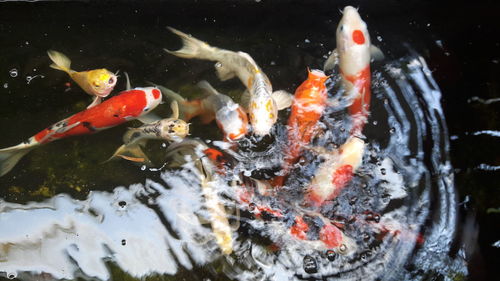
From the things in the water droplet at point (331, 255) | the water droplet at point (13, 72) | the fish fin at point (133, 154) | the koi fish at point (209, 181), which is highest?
the water droplet at point (13, 72)

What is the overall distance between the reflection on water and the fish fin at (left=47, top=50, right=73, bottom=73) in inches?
33.6

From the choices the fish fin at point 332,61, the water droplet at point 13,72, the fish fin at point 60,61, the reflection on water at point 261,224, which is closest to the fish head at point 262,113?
the reflection on water at point 261,224

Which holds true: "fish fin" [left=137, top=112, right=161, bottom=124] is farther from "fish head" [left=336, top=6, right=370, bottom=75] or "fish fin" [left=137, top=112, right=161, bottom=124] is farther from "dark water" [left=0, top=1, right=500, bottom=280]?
"fish head" [left=336, top=6, right=370, bottom=75]

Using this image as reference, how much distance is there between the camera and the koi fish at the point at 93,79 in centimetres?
286

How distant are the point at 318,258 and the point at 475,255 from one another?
2.98 feet

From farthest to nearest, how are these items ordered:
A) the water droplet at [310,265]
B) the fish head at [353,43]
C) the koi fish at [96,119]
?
the fish head at [353,43]
the koi fish at [96,119]
the water droplet at [310,265]

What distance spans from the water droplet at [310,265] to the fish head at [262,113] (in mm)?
822

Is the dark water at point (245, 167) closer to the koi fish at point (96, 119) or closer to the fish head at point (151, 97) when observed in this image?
the koi fish at point (96, 119)

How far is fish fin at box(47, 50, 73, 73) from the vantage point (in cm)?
301

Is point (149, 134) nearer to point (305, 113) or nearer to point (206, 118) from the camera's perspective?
point (206, 118)

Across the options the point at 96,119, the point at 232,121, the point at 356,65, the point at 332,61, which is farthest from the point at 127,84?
the point at 356,65

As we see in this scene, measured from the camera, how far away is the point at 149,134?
2.92m

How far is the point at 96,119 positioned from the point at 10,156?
0.63m

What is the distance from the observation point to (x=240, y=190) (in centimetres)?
286
